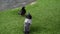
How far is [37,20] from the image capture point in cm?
688

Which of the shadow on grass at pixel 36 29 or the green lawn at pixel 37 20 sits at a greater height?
the green lawn at pixel 37 20

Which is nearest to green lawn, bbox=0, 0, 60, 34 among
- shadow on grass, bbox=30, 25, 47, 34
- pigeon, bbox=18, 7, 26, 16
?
shadow on grass, bbox=30, 25, 47, 34

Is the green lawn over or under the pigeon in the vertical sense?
under

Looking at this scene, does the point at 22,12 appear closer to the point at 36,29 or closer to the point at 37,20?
the point at 37,20

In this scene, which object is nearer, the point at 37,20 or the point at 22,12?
the point at 37,20

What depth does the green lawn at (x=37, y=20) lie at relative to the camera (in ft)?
20.6

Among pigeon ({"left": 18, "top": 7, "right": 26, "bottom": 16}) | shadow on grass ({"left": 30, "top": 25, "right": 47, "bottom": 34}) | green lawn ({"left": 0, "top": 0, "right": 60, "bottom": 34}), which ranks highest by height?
pigeon ({"left": 18, "top": 7, "right": 26, "bottom": 16})

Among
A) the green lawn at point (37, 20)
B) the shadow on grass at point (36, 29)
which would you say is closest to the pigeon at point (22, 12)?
the green lawn at point (37, 20)

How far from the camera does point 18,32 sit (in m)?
6.14

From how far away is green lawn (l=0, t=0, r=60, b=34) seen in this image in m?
6.29

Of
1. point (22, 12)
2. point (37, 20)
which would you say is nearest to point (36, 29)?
point (37, 20)

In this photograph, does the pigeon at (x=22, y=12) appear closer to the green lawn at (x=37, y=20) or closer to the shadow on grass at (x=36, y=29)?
the green lawn at (x=37, y=20)

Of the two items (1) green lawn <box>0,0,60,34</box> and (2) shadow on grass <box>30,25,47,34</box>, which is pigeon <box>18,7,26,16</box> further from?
(2) shadow on grass <box>30,25,47,34</box>

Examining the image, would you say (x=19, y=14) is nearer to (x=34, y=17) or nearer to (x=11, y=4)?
(x=34, y=17)
